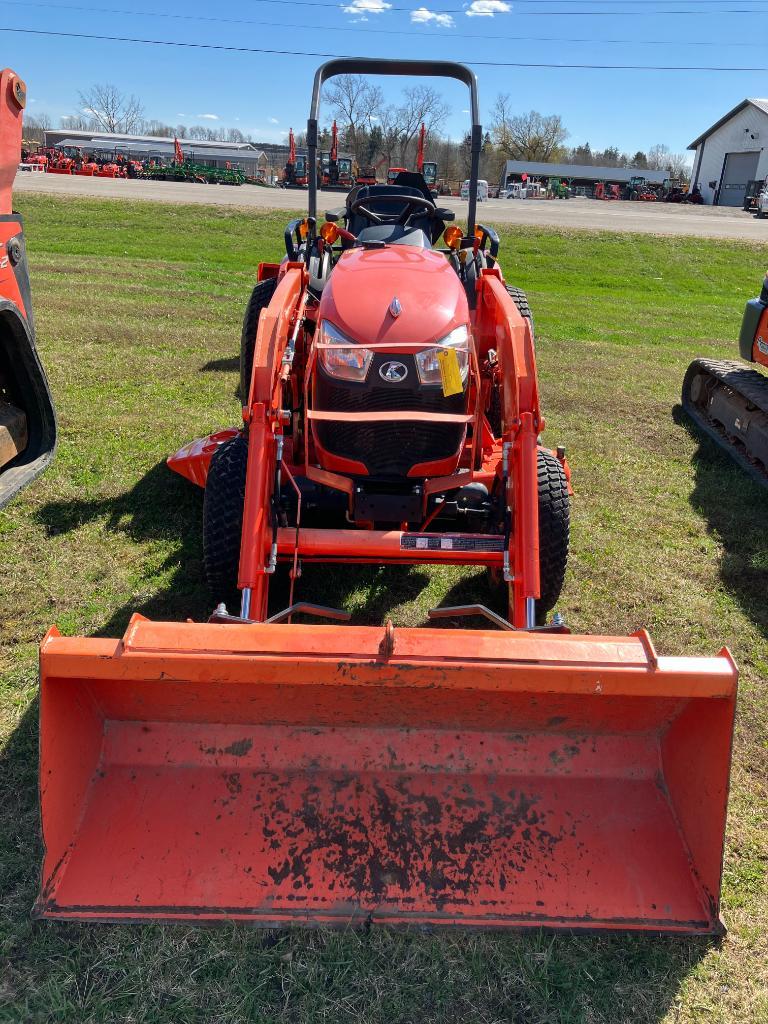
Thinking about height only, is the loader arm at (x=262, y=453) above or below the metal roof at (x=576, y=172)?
below

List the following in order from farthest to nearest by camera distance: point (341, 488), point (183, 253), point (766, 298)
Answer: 1. point (183, 253)
2. point (766, 298)
3. point (341, 488)

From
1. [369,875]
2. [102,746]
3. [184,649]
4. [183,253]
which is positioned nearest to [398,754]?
[369,875]

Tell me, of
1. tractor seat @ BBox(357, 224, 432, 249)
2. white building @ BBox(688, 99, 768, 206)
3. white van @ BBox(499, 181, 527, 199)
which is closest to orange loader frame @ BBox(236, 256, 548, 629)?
tractor seat @ BBox(357, 224, 432, 249)

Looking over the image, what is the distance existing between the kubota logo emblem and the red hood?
0.36 ft

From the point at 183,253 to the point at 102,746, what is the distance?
14.5 m

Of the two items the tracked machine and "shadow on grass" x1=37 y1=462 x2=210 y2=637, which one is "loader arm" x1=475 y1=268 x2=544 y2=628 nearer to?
"shadow on grass" x1=37 y1=462 x2=210 y2=637

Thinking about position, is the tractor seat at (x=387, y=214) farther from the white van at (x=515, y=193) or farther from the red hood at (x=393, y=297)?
the white van at (x=515, y=193)

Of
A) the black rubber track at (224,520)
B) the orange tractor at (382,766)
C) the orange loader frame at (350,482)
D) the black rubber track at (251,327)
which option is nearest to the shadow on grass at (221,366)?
the black rubber track at (251,327)

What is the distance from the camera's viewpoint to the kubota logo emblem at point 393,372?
10.1 feet

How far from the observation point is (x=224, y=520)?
331 cm

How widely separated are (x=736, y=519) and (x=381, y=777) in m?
3.62

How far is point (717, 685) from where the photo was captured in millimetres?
2148

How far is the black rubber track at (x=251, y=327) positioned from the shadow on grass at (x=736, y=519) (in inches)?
127

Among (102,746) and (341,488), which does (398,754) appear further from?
(341,488)
